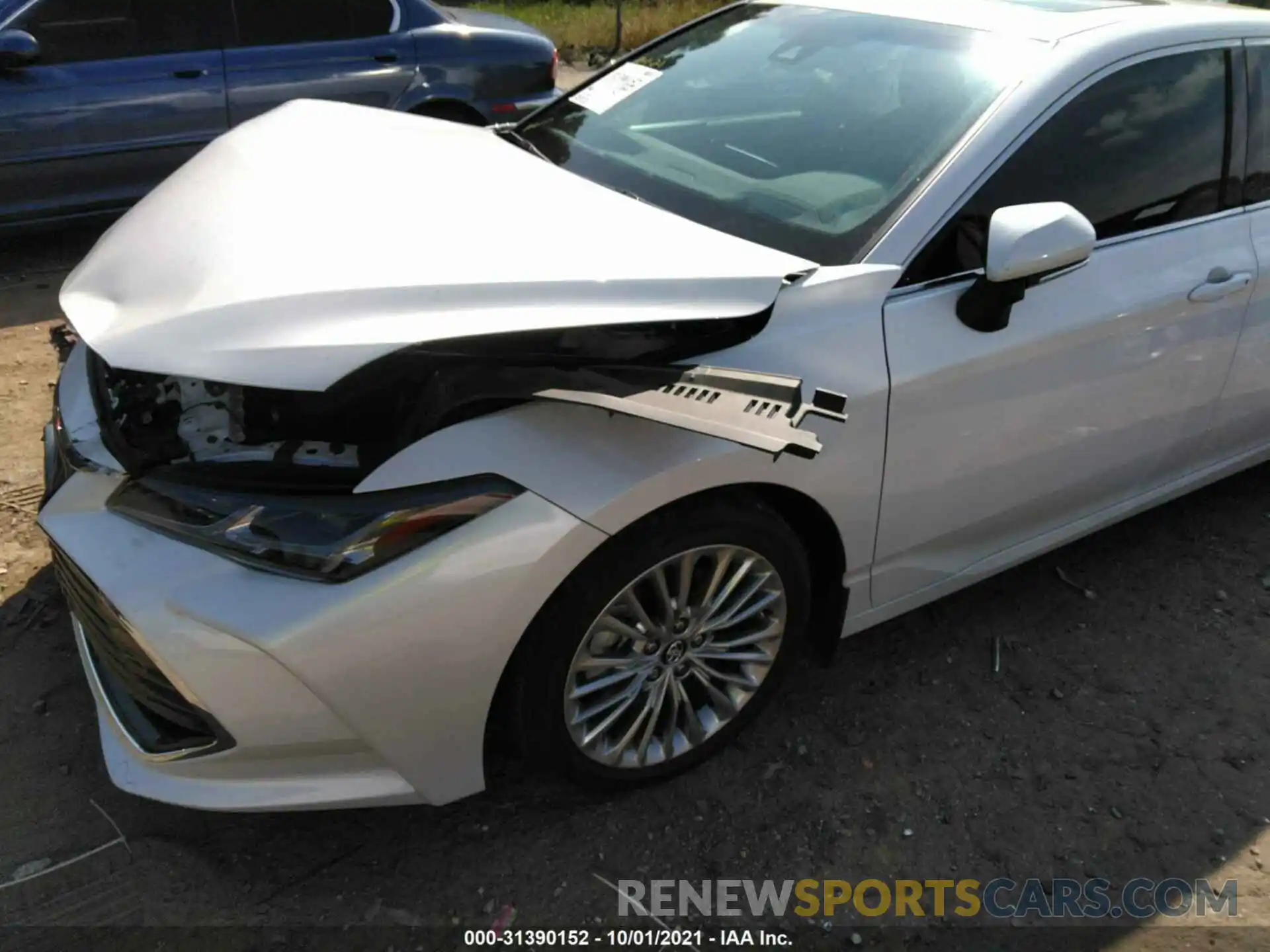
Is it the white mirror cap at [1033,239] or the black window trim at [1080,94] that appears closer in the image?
the white mirror cap at [1033,239]

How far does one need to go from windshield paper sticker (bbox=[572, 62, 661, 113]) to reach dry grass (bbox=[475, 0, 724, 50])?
8831 mm

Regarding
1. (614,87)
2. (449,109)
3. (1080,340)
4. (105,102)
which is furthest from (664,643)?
(449,109)

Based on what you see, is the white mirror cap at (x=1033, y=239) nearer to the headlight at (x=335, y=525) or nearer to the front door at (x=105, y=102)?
the headlight at (x=335, y=525)

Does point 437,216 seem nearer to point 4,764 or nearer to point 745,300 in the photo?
point 745,300

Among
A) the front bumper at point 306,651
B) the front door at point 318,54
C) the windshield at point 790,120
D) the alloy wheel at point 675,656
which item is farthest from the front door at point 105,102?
the alloy wheel at point 675,656

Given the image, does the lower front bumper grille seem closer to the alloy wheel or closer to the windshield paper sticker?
the alloy wheel

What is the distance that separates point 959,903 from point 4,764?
2.19 metres

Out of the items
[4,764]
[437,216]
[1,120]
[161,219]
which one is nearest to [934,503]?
[437,216]

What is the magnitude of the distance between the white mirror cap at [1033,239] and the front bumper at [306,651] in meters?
1.07

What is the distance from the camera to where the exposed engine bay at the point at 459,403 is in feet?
5.67

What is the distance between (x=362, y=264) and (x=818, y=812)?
1584mm

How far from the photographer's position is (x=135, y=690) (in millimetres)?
1946

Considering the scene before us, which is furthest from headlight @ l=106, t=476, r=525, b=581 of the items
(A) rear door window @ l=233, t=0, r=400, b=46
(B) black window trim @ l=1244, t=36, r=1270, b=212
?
(A) rear door window @ l=233, t=0, r=400, b=46

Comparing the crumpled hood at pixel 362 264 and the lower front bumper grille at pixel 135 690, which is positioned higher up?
the crumpled hood at pixel 362 264
